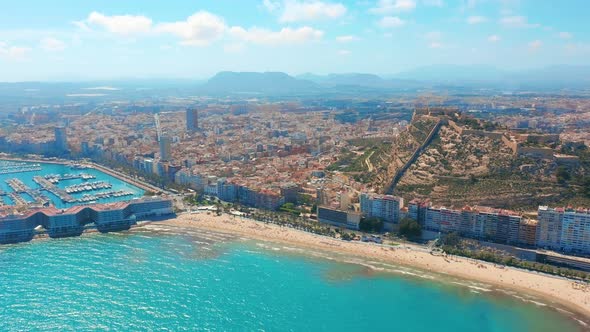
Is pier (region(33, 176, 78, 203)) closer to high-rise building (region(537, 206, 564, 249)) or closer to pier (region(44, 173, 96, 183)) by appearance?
pier (region(44, 173, 96, 183))

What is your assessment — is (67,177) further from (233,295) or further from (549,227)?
(549,227)

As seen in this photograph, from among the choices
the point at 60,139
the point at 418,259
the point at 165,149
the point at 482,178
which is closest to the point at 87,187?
the point at 165,149

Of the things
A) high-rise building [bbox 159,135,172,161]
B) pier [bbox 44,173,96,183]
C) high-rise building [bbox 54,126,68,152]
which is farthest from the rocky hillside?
high-rise building [bbox 54,126,68,152]

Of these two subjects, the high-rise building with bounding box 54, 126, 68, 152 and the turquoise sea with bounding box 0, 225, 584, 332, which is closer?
the turquoise sea with bounding box 0, 225, 584, 332

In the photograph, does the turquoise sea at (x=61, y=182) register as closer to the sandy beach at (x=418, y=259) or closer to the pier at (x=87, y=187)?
the pier at (x=87, y=187)

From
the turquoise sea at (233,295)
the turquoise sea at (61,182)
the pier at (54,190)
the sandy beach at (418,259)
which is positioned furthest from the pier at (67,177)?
the turquoise sea at (233,295)

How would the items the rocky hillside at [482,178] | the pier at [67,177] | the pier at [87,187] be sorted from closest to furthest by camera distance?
1. the rocky hillside at [482,178]
2. the pier at [87,187]
3. the pier at [67,177]

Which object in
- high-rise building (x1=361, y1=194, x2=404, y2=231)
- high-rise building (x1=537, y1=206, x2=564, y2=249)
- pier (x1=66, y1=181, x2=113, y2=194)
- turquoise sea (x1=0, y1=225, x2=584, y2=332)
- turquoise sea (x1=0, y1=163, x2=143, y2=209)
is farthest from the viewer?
pier (x1=66, y1=181, x2=113, y2=194)
